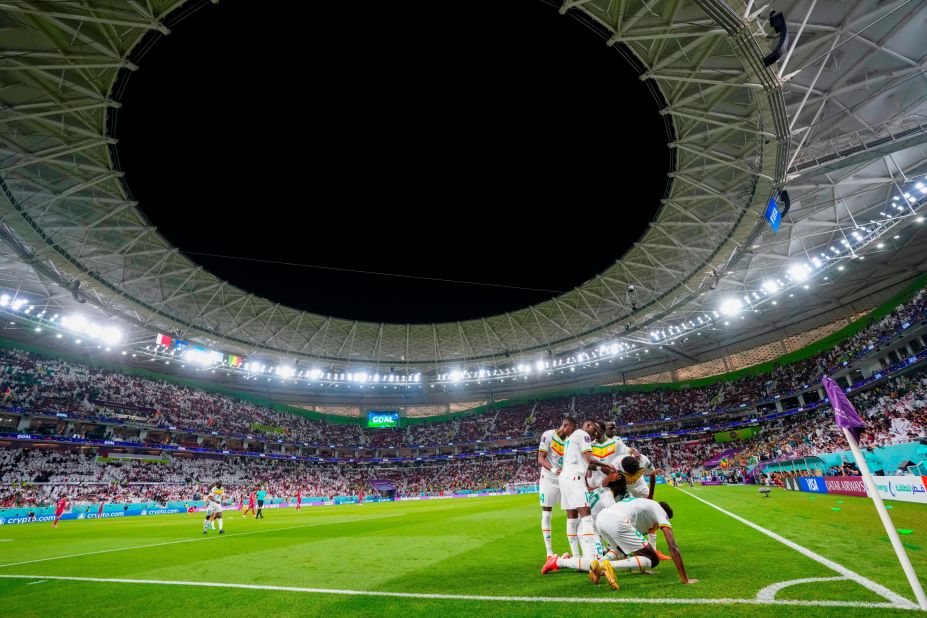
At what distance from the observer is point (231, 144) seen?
1998cm

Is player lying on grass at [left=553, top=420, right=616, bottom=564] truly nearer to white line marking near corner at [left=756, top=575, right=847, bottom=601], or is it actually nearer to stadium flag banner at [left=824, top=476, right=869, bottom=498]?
white line marking near corner at [left=756, top=575, right=847, bottom=601]

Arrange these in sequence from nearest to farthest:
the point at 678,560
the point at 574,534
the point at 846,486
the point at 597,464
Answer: the point at 678,560 < the point at 597,464 < the point at 574,534 < the point at 846,486

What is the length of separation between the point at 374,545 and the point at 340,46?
17.4 metres

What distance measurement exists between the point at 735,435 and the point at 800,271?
76.3 ft

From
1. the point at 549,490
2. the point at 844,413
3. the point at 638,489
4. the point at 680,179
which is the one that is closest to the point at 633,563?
the point at 638,489

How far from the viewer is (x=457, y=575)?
638cm

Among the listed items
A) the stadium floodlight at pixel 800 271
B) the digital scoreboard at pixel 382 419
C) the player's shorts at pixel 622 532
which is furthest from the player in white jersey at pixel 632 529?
the digital scoreboard at pixel 382 419

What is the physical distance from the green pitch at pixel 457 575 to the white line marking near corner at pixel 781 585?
2.4 inches

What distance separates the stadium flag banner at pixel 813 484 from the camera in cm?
2208

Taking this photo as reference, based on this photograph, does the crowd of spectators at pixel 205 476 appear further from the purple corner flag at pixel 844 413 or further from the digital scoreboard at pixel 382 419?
the purple corner flag at pixel 844 413

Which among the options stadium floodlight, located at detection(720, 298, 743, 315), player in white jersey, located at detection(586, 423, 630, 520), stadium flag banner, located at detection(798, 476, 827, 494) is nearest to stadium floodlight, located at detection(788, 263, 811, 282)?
stadium floodlight, located at detection(720, 298, 743, 315)

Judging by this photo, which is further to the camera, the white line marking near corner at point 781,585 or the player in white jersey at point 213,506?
the player in white jersey at point 213,506

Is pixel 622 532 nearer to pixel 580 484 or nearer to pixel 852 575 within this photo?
pixel 580 484

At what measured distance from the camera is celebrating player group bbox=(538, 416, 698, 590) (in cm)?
544
